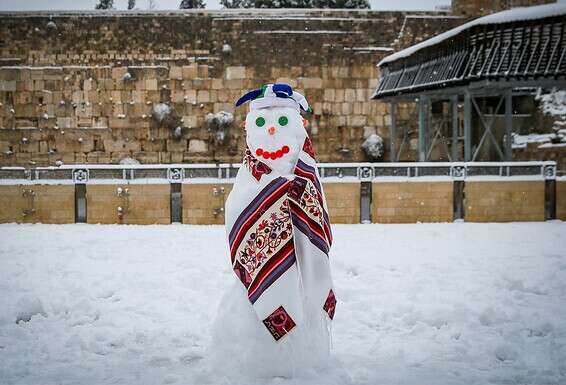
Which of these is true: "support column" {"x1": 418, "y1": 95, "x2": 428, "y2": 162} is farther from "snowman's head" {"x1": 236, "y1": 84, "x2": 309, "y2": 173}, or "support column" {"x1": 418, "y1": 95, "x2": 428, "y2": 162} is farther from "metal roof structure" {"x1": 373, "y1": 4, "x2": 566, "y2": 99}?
"snowman's head" {"x1": 236, "y1": 84, "x2": 309, "y2": 173}

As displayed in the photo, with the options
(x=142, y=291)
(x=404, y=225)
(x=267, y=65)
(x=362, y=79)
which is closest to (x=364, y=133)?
(x=362, y=79)

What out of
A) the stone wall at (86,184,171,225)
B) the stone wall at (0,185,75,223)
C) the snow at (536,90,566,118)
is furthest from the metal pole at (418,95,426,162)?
the stone wall at (0,185,75,223)

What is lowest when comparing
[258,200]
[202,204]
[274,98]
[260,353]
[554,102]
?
[260,353]

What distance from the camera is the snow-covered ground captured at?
4.56m

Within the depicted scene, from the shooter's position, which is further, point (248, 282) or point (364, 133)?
point (364, 133)

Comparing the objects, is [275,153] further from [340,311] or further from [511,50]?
[511,50]

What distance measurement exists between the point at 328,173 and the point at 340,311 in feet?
24.7

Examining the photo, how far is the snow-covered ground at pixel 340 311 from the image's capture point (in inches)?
180

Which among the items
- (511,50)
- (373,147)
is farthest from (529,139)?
(511,50)

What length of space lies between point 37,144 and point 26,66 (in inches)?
101

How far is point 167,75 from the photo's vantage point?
21062 millimetres

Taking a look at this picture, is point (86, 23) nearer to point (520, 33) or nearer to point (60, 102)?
point (60, 102)

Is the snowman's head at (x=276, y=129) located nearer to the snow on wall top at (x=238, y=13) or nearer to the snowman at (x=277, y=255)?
the snowman at (x=277, y=255)

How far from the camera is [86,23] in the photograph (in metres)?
21.0
